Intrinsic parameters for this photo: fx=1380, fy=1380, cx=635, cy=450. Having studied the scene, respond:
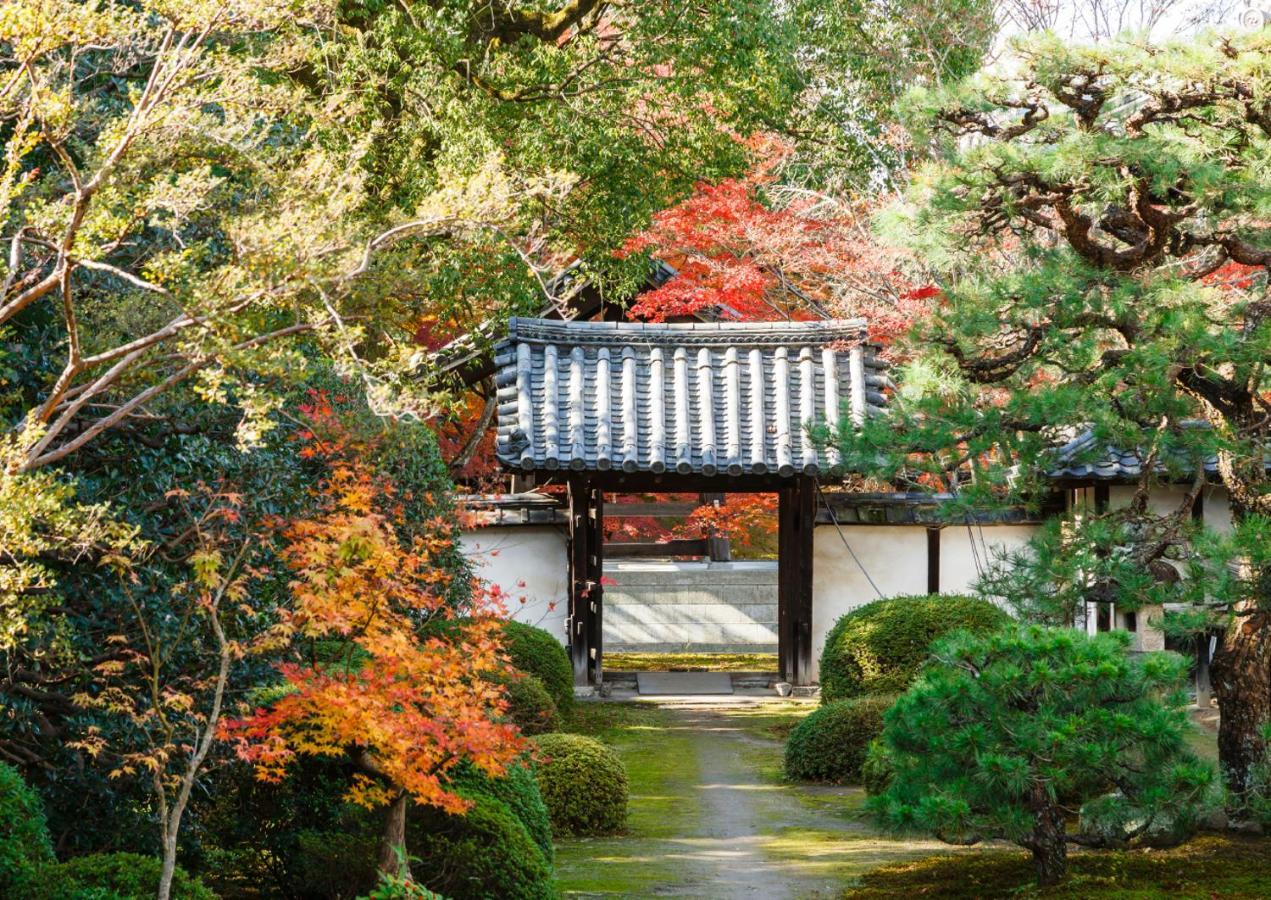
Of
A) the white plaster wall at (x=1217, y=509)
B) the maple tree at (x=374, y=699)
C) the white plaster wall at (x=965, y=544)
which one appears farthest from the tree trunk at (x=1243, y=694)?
the white plaster wall at (x=965, y=544)

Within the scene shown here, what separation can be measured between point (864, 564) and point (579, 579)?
10.4 ft

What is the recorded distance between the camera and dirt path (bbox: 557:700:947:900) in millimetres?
7512

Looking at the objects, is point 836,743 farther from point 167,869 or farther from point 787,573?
point 167,869

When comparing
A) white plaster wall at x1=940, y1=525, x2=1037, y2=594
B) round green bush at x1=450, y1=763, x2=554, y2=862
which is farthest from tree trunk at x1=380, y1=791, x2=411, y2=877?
white plaster wall at x1=940, y1=525, x2=1037, y2=594

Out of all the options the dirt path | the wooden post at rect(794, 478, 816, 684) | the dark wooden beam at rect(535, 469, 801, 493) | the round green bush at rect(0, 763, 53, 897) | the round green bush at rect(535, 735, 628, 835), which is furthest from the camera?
the wooden post at rect(794, 478, 816, 684)

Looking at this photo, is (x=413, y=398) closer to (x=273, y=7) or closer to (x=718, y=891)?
(x=273, y=7)

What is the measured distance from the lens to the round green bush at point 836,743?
10414 millimetres

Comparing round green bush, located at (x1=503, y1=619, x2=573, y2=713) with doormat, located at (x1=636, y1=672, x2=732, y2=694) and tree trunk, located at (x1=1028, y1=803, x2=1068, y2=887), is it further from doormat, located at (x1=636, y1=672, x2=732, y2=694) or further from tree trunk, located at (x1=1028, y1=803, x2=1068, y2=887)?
tree trunk, located at (x1=1028, y1=803, x2=1068, y2=887)

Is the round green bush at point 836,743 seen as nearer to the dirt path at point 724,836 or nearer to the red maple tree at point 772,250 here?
the dirt path at point 724,836

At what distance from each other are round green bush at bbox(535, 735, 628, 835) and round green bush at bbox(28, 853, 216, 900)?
3.46m

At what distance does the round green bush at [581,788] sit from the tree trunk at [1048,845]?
115 inches

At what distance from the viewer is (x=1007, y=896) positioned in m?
6.80

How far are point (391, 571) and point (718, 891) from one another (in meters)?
2.66

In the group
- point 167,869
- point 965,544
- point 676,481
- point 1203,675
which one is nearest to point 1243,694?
point 167,869
